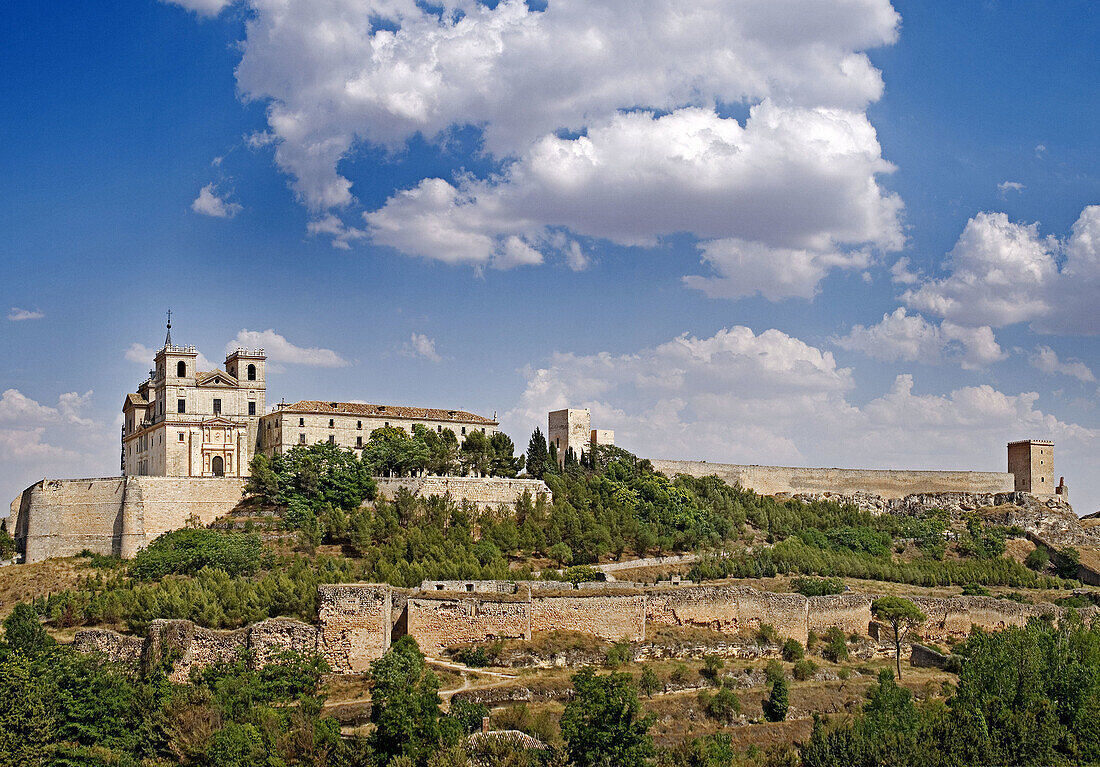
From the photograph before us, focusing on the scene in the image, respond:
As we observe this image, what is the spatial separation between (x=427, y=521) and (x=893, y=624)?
1863 centimetres

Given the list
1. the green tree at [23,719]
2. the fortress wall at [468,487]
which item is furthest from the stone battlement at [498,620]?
the fortress wall at [468,487]

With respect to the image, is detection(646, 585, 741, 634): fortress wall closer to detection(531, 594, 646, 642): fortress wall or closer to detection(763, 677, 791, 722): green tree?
detection(531, 594, 646, 642): fortress wall

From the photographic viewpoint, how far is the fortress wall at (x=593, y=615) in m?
31.9

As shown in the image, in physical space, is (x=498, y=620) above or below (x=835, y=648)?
above

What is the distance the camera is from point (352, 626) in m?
29.3

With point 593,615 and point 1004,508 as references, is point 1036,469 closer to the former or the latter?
point 1004,508

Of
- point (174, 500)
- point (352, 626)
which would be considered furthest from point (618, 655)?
point (174, 500)

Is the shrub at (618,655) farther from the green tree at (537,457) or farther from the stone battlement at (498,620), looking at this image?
the green tree at (537,457)

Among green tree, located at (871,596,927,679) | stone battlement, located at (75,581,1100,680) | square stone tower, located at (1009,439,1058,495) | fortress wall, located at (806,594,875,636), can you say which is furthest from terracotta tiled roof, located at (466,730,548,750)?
square stone tower, located at (1009,439,1058,495)

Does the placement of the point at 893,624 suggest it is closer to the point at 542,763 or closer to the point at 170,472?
the point at 542,763

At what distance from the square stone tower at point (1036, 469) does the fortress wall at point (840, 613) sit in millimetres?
38350

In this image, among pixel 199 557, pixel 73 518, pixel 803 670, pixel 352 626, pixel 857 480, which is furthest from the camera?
pixel 857 480

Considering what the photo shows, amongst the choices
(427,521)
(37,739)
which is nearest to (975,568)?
(427,521)

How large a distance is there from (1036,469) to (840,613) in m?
40.2
